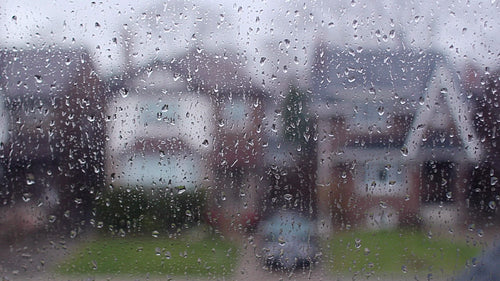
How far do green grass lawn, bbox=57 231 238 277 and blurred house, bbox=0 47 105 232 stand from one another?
0.47 feet

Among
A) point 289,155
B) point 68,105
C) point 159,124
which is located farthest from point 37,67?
point 289,155

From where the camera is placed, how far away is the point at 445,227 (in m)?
1.45

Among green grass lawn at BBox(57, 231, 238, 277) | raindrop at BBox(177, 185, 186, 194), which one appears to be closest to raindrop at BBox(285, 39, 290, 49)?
raindrop at BBox(177, 185, 186, 194)

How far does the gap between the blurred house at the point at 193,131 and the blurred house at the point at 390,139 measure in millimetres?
263

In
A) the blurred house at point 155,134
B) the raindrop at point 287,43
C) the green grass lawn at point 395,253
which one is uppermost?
the raindrop at point 287,43

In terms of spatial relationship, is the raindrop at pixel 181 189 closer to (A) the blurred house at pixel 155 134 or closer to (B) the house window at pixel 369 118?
(A) the blurred house at pixel 155 134

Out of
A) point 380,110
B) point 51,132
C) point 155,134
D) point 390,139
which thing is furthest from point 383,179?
point 51,132

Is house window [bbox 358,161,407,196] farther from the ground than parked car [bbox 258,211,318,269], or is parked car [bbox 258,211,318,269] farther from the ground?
house window [bbox 358,161,407,196]

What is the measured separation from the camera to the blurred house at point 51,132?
139 centimetres

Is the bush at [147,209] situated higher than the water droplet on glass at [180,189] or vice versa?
the water droplet on glass at [180,189]

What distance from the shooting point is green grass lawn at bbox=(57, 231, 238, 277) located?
1.39 meters

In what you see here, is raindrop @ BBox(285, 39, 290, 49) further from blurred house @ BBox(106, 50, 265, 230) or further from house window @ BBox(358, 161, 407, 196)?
house window @ BBox(358, 161, 407, 196)

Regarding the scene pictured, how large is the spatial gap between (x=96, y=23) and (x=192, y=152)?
57 cm

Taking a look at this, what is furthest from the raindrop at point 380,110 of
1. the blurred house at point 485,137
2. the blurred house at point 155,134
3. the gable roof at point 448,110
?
the blurred house at point 155,134
